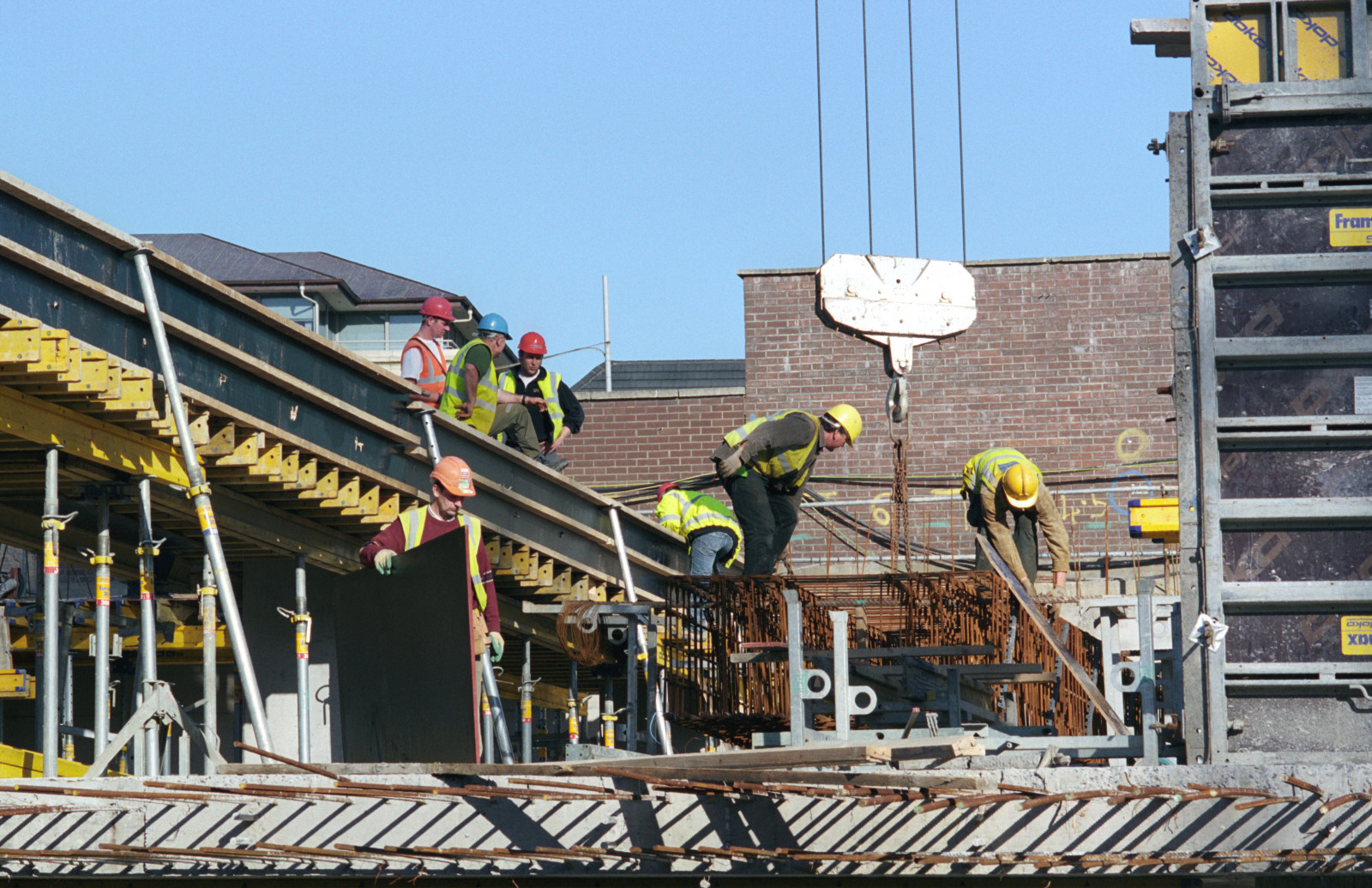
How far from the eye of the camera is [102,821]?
824cm

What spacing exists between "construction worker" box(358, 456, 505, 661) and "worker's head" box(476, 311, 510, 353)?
603 cm

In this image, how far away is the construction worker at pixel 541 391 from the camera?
53.6ft

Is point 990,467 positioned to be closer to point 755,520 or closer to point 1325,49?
point 755,520

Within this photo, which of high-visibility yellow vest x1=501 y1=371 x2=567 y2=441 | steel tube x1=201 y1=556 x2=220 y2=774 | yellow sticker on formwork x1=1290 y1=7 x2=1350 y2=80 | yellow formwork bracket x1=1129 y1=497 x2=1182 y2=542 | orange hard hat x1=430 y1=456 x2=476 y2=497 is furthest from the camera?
high-visibility yellow vest x1=501 y1=371 x2=567 y2=441

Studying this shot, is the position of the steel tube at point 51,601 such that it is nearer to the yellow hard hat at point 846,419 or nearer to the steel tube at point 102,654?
the steel tube at point 102,654

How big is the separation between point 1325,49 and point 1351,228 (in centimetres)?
89

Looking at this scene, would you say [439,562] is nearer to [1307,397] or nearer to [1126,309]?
[1307,397]

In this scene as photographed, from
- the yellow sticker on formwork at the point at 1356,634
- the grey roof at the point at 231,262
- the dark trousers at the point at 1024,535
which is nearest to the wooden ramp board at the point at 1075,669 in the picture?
the yellow sticker on formwork at the point at 1356,634

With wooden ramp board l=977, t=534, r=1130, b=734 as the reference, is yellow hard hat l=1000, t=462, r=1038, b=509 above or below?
above

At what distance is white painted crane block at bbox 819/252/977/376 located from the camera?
11.8 meters

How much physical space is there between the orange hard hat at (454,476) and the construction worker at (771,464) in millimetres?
4120

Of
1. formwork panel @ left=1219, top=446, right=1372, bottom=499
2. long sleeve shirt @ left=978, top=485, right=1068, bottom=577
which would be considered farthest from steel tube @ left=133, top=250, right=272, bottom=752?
long sleeve shirt @ left=978, top=485, right=1068, bottom=577

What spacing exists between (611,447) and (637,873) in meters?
20.3

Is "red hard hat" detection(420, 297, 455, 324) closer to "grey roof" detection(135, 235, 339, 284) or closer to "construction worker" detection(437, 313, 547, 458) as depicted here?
"construction worker" detection(437, 313, 547, 458)
